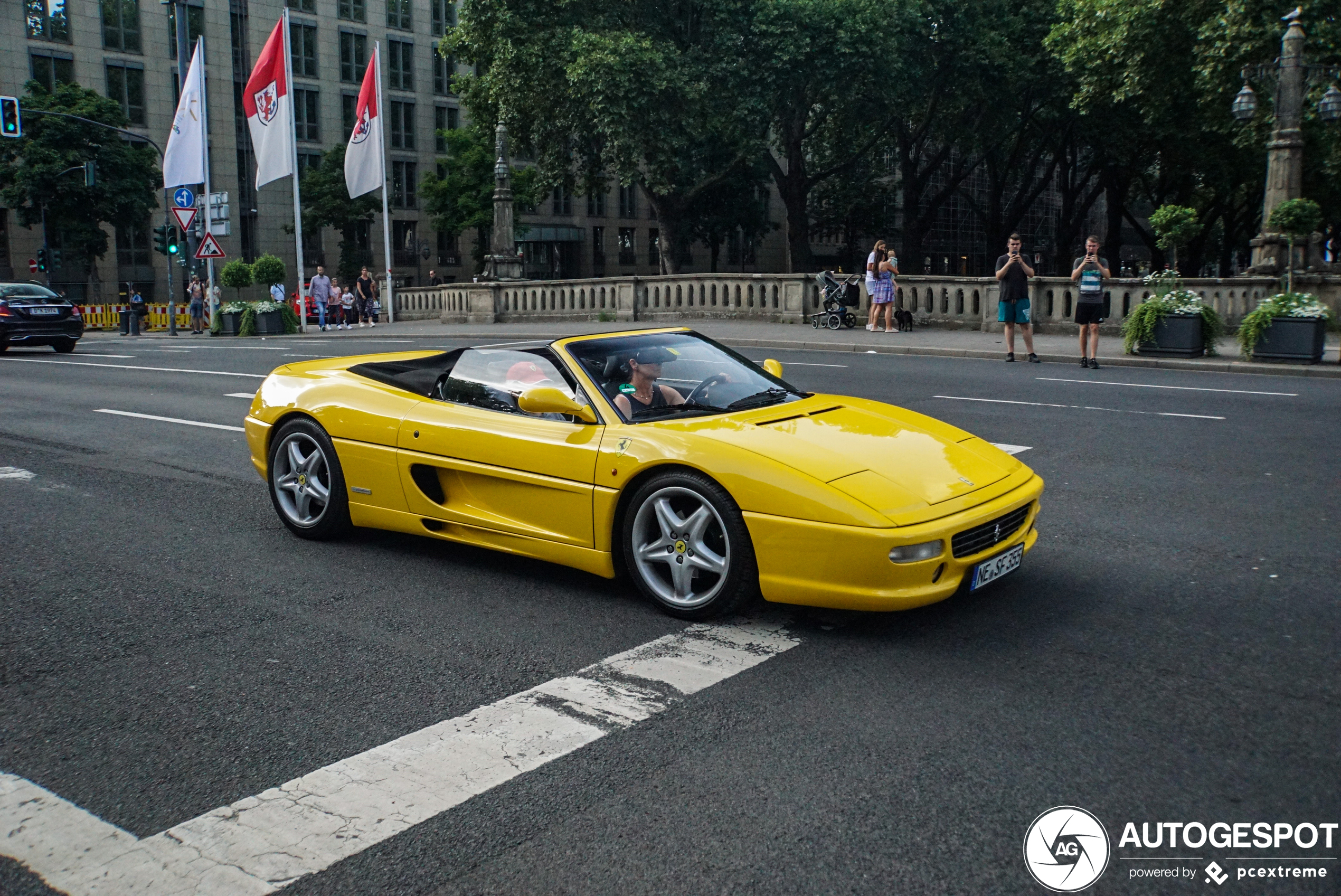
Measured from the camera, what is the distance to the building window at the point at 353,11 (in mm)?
64312

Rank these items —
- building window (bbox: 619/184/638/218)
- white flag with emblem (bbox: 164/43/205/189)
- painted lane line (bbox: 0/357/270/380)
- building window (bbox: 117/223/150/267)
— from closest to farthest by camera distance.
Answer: painted lane line (bbox: 0/357/270/380) < white flag with emblem (bbox: 164/43/205/189) < building window (bbox: 117/223/150/267) < building window (bbox: 619/184/638/218)

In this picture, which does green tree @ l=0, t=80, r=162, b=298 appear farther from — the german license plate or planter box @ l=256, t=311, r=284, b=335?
the german license plate

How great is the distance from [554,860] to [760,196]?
6139 centimetres

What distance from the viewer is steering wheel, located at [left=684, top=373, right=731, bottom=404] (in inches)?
221

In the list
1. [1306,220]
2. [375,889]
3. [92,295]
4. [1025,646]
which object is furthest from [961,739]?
[92,295]

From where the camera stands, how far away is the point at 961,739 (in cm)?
362

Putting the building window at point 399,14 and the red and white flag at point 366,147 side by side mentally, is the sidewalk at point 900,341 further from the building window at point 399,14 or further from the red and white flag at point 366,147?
the building window at point 399,14

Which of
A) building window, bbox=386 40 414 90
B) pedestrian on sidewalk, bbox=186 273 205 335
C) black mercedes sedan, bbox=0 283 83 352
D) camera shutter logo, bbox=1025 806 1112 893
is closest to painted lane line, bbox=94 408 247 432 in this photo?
camera shutter logo, bbox=1025 806 1112 893

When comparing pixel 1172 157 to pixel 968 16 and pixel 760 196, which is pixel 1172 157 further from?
pixel 760 196

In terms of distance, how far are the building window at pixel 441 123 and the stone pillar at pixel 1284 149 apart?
53831mm

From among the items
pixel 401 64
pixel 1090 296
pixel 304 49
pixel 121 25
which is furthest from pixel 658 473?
pixel 401 64

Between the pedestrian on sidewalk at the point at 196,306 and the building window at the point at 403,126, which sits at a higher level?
the building window at the point at 403,126

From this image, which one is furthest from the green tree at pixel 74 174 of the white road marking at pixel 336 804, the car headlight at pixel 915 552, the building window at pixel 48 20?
the car headlight at pixel 915 552

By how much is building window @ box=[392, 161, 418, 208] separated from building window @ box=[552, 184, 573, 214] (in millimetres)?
8994
